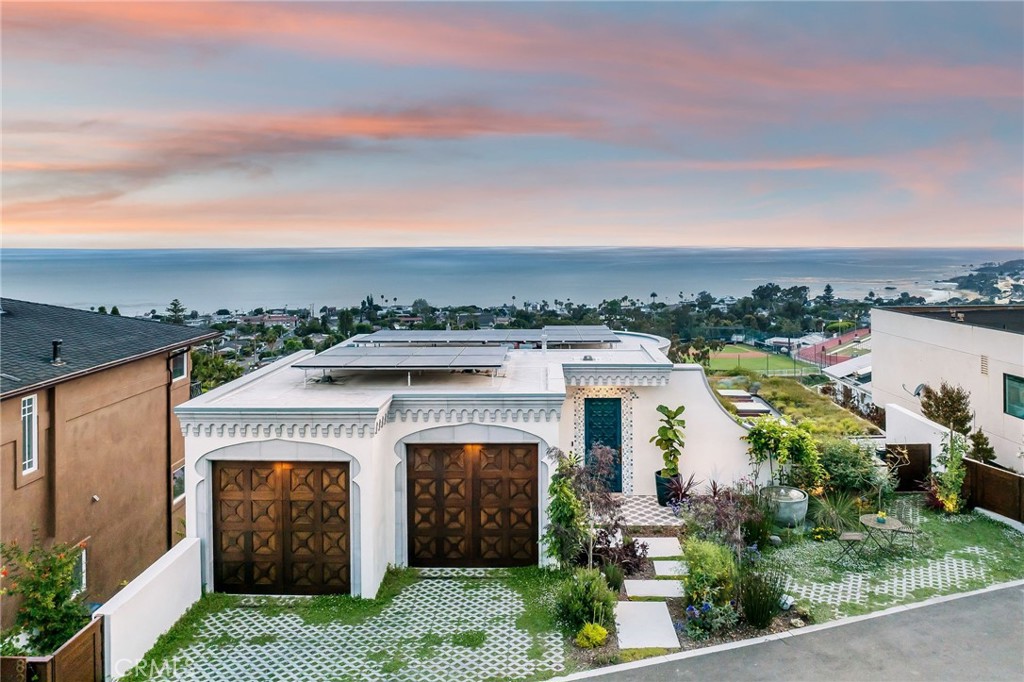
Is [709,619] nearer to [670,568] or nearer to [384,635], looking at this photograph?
[670,568]

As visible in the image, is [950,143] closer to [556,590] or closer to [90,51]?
[556,590]

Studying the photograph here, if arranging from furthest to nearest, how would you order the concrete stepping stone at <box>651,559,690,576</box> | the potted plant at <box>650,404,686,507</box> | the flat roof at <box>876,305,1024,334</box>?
the flat roof at <box>876,305,1024,334</box>, the potted plant at <box>650,404,686,507</box>, the concrete stepping stone at <box>651,559,690,576</box>

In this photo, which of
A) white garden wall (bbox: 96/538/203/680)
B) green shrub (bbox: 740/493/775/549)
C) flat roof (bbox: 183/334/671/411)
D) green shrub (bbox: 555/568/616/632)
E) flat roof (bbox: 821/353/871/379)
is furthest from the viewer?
flat roof (bbox: 821/353/871/379)

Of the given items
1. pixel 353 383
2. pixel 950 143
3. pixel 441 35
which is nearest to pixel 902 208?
pixel 950 143

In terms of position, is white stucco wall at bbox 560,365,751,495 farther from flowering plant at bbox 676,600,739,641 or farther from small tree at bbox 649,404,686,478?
flowering plant at bbox 676,600,739,641

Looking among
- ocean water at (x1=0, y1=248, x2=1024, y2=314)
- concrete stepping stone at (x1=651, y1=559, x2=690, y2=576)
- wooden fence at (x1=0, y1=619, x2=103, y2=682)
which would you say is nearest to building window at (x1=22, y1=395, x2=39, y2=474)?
wooden fence at (x1=0, y1=619, x2=103, y2=682)

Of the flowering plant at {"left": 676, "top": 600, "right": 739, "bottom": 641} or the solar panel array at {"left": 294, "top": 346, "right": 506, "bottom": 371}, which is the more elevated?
the solar panel array at {"left": 294, "top": 346, "right": 506, "bottom": 371}

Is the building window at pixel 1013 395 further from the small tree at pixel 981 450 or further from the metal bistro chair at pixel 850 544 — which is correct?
the metal bistro chair at pixel 850 544

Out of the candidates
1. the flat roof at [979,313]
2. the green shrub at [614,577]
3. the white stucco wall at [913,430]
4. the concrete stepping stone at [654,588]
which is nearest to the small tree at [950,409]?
the white stucco wall at [913,430]
